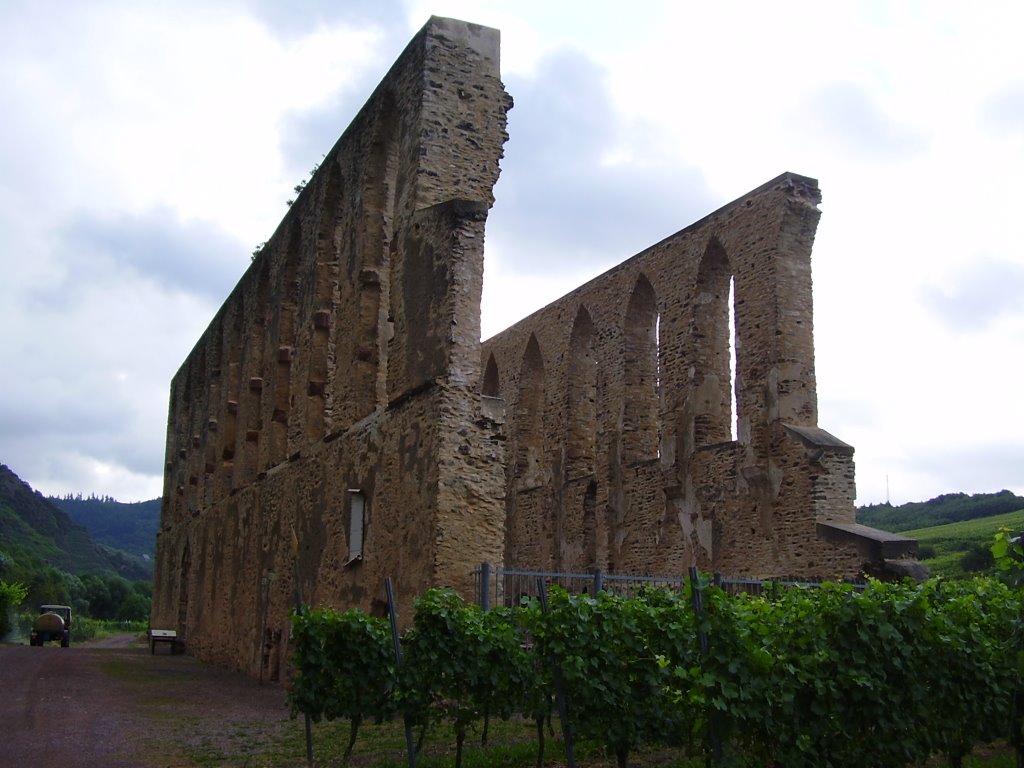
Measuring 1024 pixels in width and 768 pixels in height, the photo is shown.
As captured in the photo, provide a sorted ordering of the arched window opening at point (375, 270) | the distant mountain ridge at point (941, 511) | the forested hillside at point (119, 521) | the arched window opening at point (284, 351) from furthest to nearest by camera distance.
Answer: the forested hillside at point (119, 521) → the distant mountain ridge at point (941, 511) → the arched window opening at point (284, 351) → the arched window opening at point (375, 270)

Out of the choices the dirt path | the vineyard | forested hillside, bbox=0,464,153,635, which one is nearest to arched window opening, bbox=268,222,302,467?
the dirt path

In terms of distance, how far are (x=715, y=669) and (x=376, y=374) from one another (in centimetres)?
893

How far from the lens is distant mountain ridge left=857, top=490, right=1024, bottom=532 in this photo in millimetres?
43594

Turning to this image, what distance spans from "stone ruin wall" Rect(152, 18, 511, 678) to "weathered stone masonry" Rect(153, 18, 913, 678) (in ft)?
0.12

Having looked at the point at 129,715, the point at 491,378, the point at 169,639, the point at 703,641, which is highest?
the point at 491,378

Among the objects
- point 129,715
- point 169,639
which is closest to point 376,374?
point 129,715

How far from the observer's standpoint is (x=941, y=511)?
46.0m

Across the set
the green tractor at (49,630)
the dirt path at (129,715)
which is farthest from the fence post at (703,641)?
the green tractor at (49,630)

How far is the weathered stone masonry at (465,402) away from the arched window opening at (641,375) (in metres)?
0.05

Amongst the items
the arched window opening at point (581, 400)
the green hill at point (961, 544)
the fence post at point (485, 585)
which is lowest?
the fence post at point (485, 585)

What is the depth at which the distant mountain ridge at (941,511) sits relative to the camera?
143 feet

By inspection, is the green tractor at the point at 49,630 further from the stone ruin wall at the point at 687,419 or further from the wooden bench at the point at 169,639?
the stone ruin wall at the point at 687,419

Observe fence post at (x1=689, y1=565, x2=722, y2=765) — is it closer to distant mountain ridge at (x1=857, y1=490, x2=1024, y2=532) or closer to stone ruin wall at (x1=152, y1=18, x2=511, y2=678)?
stone ruin wall at (x1=152, y1=18, x2=511, y2=678)

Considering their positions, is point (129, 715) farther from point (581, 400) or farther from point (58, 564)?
point (58, 564)
